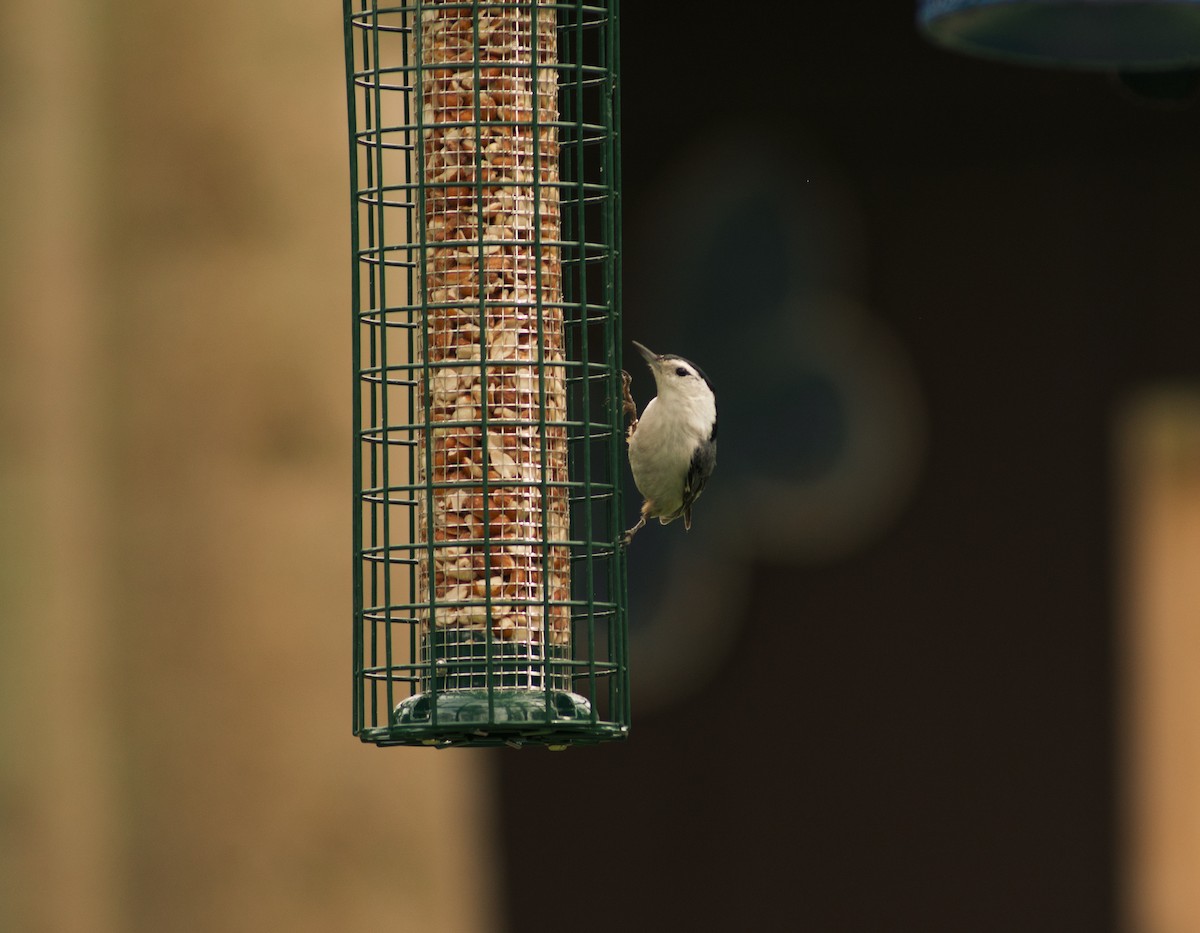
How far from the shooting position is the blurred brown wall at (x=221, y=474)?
23.8ft

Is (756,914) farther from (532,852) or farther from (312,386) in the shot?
(312,386)

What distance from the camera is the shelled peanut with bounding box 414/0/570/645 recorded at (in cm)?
526

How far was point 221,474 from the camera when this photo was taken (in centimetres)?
728

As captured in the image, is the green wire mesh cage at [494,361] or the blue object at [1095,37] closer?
the green wire mesh cage at [494,361]

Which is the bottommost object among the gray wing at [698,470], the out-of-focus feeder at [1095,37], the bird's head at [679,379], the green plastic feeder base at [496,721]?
the green plastic feeder base at [496,721]

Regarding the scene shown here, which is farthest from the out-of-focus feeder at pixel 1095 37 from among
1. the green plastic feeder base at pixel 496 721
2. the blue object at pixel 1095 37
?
the green plastic feeder base at pixel 496 721

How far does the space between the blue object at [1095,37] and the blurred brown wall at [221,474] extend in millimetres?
2351

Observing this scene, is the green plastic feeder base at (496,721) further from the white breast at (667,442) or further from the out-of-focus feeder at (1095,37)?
Result: the out-of-focus feeder at (1095,37)

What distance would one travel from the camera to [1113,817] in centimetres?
955

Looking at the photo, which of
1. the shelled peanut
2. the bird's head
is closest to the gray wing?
the bird's head

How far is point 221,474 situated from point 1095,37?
9.60 ft

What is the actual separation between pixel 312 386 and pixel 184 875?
1.50 metres

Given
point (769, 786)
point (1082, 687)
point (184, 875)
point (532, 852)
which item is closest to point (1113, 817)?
point (1082, 687)

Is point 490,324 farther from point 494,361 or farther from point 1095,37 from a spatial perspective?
point 1095,37
